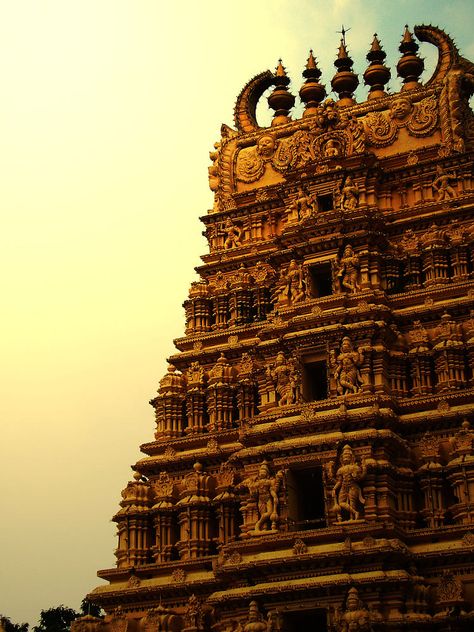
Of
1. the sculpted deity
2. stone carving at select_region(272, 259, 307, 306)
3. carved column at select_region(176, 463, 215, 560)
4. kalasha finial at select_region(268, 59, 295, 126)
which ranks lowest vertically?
carved column at select_region(176, 463, 215, 560)

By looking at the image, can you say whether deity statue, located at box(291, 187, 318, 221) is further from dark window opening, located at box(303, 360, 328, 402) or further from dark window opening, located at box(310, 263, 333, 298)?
dark window opening, located at box(303, 360, 328, 402)

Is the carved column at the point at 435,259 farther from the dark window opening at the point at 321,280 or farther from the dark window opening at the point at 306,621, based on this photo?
the dark window opening at the point at 306,621

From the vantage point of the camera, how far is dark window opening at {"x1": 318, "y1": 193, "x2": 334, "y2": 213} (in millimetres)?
34469

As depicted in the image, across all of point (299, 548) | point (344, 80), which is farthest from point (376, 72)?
point (299, 548)

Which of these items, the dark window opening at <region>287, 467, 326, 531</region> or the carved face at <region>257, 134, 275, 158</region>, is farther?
the carved face at <region>257, 134, 275, 158</region>

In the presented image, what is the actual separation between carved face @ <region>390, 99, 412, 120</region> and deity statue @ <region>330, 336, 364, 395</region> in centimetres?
946

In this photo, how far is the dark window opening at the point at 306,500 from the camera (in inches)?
1110

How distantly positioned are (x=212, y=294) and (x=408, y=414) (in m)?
8.75

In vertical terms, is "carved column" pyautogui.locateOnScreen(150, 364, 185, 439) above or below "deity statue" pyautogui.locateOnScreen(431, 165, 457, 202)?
below

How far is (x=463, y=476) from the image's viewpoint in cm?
2733

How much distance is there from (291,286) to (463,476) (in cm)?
848

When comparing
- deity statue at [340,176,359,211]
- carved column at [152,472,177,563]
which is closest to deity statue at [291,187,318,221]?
deity statue at [340,176,359,211]

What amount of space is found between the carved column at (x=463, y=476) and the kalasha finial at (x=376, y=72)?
14960 millimetres

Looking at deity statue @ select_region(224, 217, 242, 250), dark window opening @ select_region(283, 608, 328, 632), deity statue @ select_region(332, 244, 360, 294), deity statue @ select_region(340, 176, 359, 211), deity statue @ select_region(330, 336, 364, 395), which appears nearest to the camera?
dark window opening @ select_region(283, 608, 328, 632)
